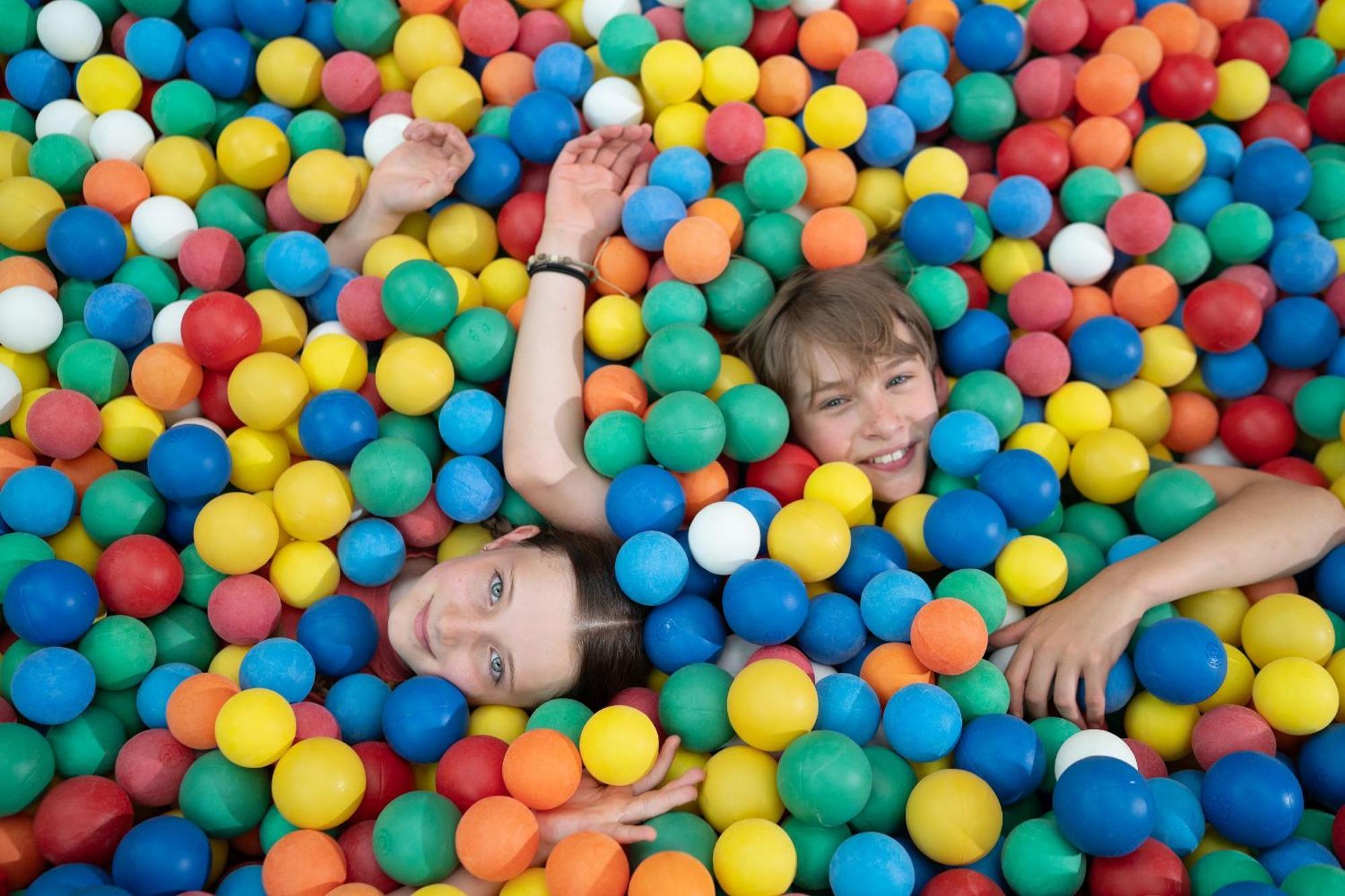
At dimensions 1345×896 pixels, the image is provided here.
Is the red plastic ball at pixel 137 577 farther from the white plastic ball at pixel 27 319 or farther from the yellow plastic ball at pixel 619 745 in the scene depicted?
the yellow plastic ball at pixel 619 745

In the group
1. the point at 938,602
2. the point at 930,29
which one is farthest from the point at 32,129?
the point at 938,602

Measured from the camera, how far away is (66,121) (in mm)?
2439

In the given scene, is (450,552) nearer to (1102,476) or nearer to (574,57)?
(574,57)

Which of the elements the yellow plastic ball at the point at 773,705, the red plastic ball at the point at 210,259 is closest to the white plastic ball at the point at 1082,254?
the yellow plastic ball at the point at 773,705

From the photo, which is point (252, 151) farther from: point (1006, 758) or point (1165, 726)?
point (1165, 726)

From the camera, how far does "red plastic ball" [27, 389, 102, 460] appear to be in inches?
79.5

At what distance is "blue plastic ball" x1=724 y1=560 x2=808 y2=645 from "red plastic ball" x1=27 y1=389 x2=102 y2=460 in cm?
121

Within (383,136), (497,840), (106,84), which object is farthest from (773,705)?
(106,84)

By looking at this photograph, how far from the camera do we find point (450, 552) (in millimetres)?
2207

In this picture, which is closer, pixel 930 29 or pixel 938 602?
pixel 938 602

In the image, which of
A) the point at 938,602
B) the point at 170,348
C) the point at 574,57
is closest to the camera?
the point at 938,602

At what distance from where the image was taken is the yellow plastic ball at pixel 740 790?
1729 mm

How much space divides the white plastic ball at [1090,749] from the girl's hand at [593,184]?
4.34ft

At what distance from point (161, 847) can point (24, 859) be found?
0.24 meters
